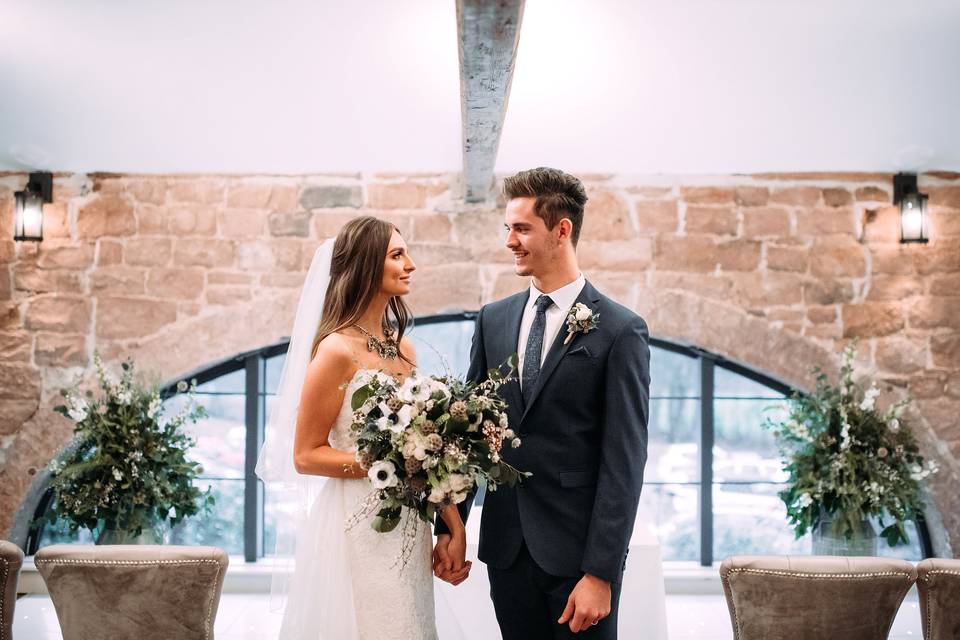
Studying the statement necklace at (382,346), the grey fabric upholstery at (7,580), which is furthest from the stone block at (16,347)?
the statement necklace at (382,346)

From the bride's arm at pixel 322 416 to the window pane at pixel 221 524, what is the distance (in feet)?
9.95

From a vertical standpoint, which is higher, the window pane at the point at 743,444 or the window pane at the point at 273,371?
the window pane at the point at 273,371

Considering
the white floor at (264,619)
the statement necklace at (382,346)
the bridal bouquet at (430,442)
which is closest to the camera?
the bridal bouquet at (430,442)

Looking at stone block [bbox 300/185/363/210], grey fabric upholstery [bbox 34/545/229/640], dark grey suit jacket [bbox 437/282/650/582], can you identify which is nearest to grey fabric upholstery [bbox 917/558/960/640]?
dark grey suit jacket [bbox 437/282/650/582]

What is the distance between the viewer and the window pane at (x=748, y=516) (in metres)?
5.03

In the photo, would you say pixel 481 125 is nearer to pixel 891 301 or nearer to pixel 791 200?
pixel 791 200

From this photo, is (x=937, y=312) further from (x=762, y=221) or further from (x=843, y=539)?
(x=843, y=539)

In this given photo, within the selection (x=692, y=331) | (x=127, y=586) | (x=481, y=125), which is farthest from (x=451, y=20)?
(x=692, y=331)

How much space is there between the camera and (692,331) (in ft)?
15.0

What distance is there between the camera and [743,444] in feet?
16.5

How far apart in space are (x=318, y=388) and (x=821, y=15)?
2028 millimetres

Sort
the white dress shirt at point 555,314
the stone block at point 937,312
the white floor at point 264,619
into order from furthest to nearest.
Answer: the stone block at point 937,312 → the white floor at point 264,619 → the white dress shirt at point 555,314

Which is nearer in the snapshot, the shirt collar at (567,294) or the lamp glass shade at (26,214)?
the shirt collar at (567,294)

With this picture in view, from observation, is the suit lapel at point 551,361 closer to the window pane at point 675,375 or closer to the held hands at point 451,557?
the held hands at point 451,557
